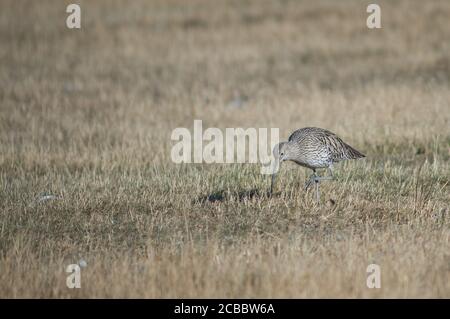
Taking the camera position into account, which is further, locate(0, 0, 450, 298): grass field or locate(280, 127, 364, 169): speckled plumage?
locate(280, 127, 364, 169): speckled plumage

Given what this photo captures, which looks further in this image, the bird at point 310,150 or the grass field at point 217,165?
the bird at point 310,150

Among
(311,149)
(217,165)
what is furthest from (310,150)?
(217,165)

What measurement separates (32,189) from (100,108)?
7418 millimetres

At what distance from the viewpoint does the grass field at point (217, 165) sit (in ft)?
25.2

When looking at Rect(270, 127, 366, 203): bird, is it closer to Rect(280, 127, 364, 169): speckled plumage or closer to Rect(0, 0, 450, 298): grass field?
Rect(280, 127, 364, 169): speckled plumage

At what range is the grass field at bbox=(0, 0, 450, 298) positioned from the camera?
7.69 m

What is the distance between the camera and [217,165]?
497 inches

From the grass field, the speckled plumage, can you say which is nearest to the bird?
the speckled plumage

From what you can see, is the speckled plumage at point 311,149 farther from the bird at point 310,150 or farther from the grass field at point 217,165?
the grass field at point 217,165

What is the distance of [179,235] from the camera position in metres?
8.87

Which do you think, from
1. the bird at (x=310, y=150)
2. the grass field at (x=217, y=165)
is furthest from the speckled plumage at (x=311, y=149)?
the grass field at (x=217, y=165)

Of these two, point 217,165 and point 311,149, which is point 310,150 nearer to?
point 311,149
